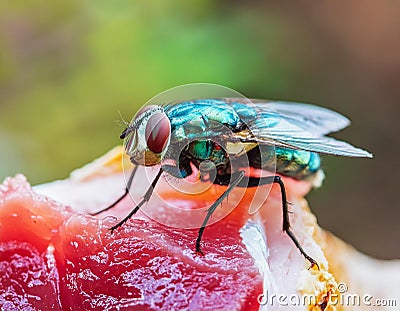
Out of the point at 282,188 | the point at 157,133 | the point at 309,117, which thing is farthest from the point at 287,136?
the point at 309,117

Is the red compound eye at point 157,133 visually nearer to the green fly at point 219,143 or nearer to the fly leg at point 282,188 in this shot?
the green fly at point 219,143

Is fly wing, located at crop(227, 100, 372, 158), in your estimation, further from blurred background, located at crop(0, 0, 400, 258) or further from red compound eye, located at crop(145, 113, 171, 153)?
blurred background, located at crop(0, 0, 400, 258)

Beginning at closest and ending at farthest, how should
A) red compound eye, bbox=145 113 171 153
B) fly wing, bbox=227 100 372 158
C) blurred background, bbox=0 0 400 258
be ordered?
red compound eye, bbox=145 113 171 153
fly wing, bbox=227 100 372 158
blurred background, bbox=0 0 400 258

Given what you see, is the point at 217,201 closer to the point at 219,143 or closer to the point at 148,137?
the point at 219,143

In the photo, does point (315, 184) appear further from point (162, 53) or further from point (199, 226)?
point (162, 53)

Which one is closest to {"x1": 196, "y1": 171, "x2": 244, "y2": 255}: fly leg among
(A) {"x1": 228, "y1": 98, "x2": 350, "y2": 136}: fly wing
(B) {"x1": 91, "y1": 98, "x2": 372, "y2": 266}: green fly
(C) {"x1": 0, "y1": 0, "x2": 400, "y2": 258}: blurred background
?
(B) {"x1": 91, "y1": 98, "x2": 372, "y2": 266}: green fly
